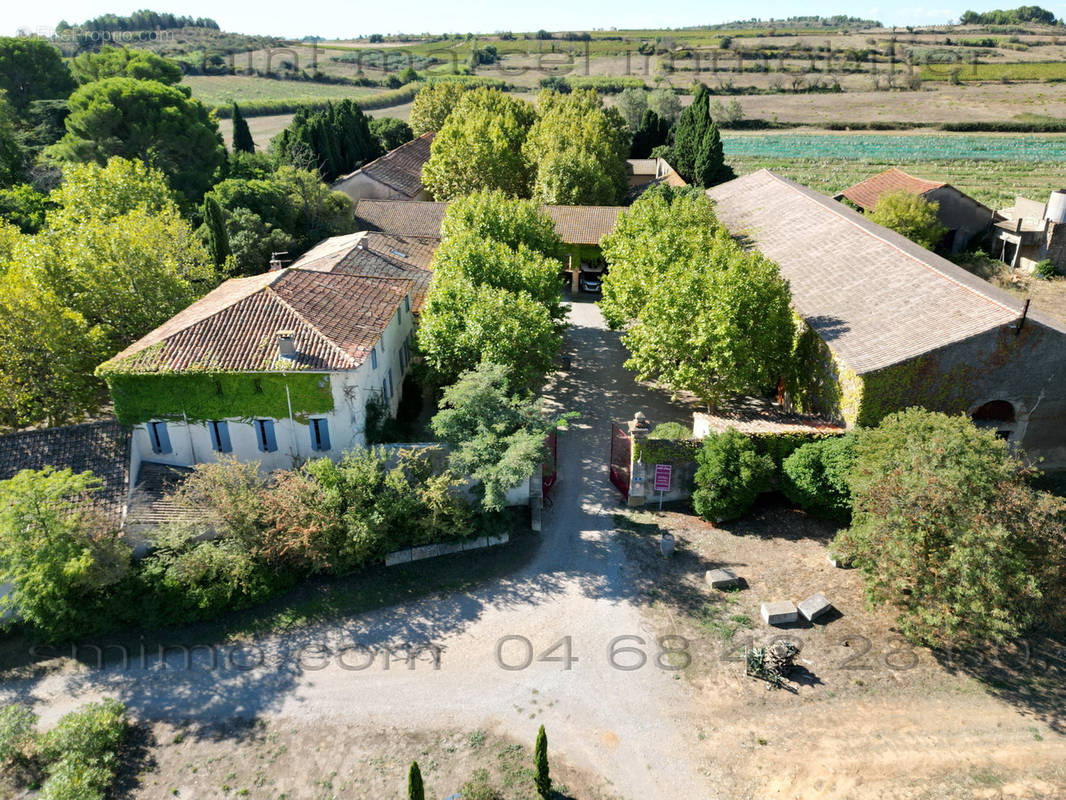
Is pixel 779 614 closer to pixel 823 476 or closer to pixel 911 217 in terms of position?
pixel 823 476

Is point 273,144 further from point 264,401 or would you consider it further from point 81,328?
point 264,401

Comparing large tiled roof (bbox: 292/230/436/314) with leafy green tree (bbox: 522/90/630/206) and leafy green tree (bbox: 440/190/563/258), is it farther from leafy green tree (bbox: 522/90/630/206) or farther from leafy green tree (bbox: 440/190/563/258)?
leafy green tree (bbox: 522/90/630/206)

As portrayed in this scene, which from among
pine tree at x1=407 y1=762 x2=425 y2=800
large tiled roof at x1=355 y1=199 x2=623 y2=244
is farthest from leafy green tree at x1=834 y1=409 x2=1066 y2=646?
large tiled roof at x1=355 y1=199 x2=623 y2=244

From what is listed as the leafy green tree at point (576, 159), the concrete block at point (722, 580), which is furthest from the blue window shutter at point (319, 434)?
the leafy green tree at point (576, 159)

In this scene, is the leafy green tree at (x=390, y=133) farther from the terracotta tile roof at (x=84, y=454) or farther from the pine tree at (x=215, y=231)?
the terracotta tile roof at (x=84, y=454)

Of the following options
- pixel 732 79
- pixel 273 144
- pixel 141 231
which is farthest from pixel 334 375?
pixel 732 79

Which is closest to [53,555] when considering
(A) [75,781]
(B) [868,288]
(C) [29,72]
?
(A) [75,781]
